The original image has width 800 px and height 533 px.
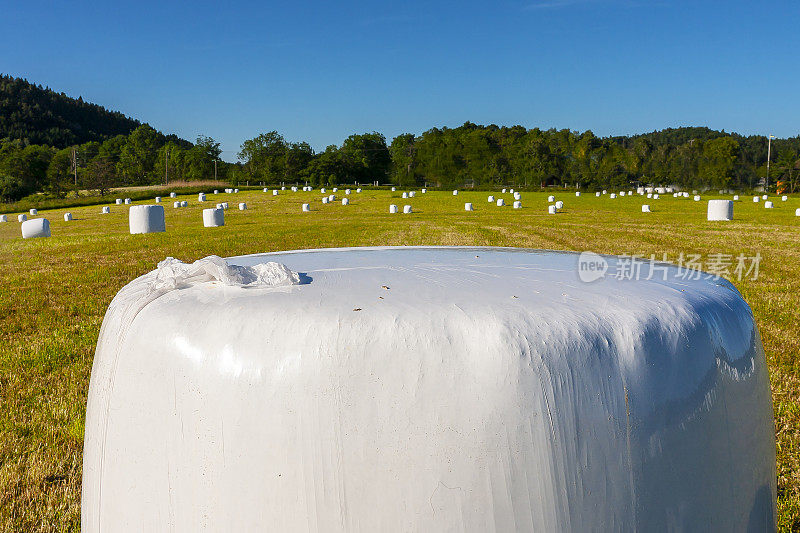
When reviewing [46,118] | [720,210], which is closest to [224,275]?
[720,210]

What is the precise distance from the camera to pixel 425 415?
1.55 m

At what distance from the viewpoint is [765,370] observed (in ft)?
7.27

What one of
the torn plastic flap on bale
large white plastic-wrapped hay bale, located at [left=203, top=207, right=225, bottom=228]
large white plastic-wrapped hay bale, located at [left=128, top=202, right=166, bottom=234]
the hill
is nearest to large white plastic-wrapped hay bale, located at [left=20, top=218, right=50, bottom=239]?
large white plastic-wrapped hay bale, located at [left=128, top=202, right=166, bottom=234]

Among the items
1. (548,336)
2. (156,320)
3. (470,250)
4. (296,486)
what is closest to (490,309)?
(548,336)

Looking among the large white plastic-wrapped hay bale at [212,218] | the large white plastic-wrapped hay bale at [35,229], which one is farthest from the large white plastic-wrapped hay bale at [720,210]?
the large white plastic-wrapped hay bale at [35,229]

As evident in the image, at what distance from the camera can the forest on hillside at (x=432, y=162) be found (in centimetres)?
9150

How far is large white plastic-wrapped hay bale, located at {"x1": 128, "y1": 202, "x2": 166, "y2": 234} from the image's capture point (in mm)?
21297

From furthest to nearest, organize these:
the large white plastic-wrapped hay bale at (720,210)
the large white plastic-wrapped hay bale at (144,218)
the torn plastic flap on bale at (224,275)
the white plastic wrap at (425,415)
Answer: the large white plastic-wrapped hay bale at (720,210) → the large white plastic-wrapped hay bale at (144,218) → the torn plastic flap on bale at (224,275) → the white plastic wrap at (425,415)

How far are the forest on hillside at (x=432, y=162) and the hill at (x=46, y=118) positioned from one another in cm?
169

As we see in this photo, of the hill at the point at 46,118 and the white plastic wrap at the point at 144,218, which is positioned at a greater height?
the hill at the point at 46,118

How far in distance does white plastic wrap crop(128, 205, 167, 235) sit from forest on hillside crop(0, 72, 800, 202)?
64.8 m

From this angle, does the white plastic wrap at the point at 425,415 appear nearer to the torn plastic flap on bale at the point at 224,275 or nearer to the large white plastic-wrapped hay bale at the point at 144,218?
the torn plastic flap on bale at the point at 224,275

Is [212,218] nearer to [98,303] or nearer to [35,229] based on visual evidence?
[35,229]

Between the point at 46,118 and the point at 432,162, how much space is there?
107m
